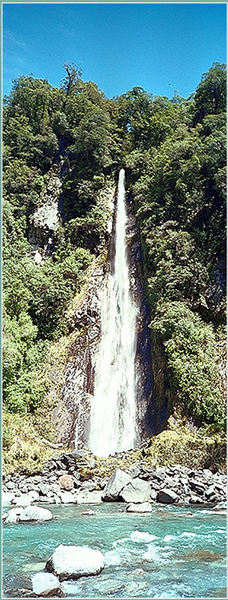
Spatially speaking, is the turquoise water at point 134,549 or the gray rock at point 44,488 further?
the gray rock at point 44,488

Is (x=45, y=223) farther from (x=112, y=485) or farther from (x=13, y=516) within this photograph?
(x=13, y=516)

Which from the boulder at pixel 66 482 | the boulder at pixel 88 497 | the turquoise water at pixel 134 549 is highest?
the turquoise water at pixel 134 549

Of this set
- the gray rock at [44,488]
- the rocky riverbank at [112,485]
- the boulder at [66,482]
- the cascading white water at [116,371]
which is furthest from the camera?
the cascading white water at [116,371]

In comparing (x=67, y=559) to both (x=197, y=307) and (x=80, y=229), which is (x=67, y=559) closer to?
(x=197, y=307)

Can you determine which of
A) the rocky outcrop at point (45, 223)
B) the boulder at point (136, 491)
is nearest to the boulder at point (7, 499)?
the boulder at point (136, 491)

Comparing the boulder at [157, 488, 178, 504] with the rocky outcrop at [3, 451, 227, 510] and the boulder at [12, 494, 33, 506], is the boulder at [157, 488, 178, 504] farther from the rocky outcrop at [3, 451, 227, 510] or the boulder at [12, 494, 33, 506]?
the boulder at [12, 494, 33, 506]

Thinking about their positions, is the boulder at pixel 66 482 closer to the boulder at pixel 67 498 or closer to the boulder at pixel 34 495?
the boulder at pixel 67 498
